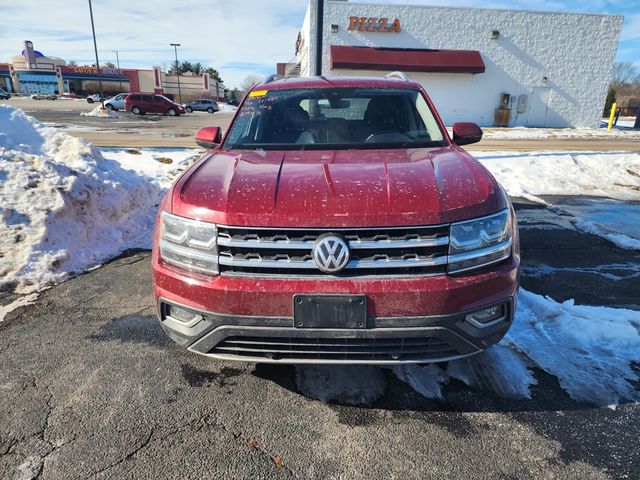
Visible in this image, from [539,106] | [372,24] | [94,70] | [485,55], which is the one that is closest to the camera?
[372,24]

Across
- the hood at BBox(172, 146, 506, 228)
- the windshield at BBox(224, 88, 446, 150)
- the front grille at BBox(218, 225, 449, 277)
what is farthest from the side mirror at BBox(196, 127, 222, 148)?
the front grille at BBox(218, 225, 449, 277)

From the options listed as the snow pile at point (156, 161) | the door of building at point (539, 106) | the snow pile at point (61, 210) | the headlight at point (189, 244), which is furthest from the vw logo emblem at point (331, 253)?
the door of building at point (539, 106)

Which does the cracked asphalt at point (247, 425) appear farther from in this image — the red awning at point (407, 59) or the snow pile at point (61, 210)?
the red awning at point (407, 59)

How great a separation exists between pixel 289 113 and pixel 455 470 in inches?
113

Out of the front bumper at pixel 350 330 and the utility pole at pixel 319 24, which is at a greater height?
the utility pole at pixel 319 24

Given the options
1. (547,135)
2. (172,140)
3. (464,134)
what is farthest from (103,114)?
(464,134)

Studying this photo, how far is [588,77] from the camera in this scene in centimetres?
2880

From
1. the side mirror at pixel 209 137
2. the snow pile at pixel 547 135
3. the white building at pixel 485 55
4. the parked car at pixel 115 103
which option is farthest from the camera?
the parked car at pixel 115 103

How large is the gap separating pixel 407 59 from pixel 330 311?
27868 mm

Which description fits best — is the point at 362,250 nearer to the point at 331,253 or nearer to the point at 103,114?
the point at 331,253

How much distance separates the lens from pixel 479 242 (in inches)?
87.9

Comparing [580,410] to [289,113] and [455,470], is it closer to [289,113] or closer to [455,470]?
[455,470]

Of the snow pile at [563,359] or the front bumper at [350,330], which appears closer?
the front bumper at [350,330]

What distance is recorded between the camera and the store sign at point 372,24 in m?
26.6
